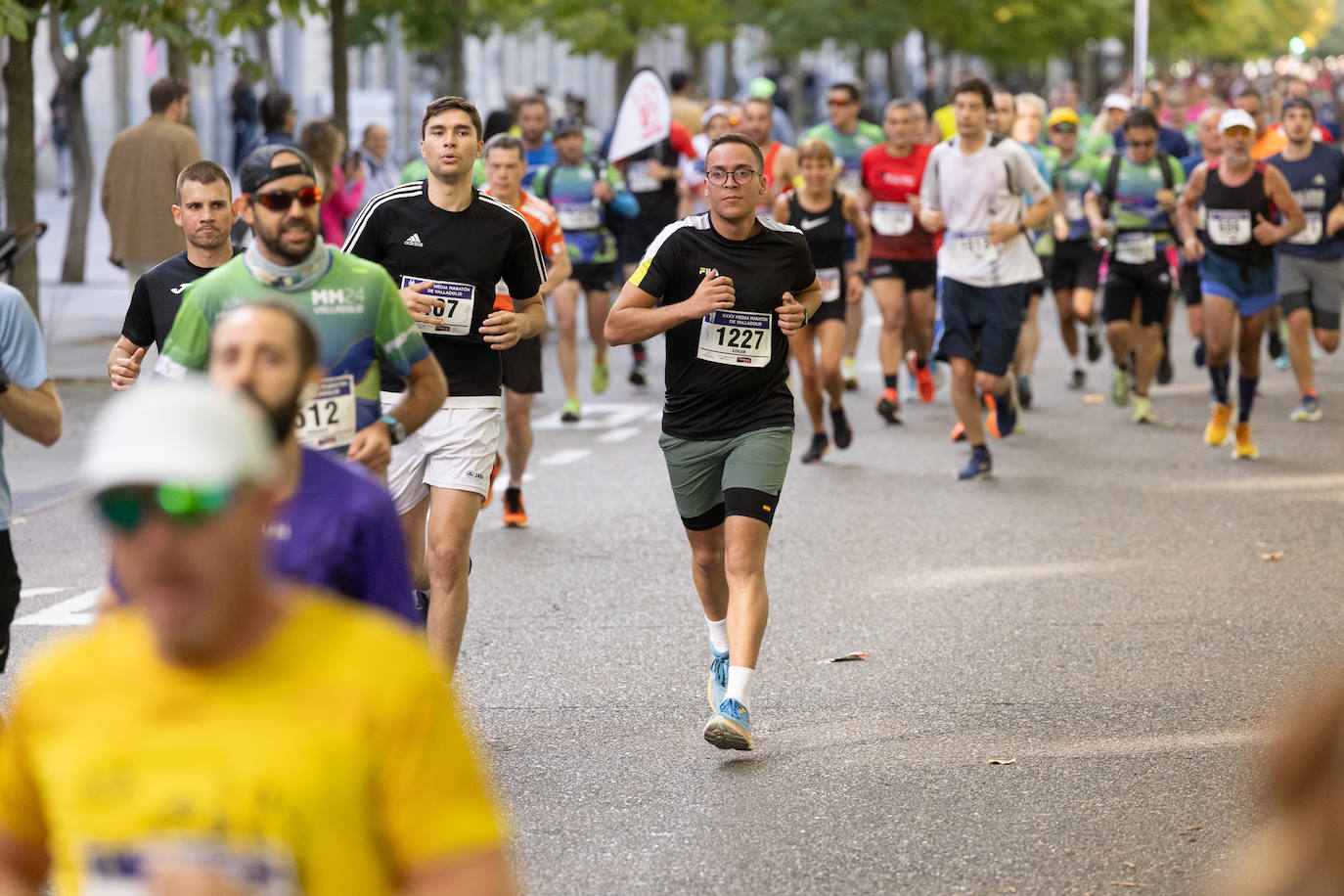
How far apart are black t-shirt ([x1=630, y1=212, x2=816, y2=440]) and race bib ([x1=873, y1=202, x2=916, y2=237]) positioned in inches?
301

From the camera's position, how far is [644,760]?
592 cm

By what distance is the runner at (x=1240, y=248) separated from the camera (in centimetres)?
1227

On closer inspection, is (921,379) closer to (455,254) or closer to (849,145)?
(849,145)

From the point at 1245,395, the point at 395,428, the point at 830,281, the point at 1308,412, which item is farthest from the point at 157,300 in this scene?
the point at 1308,412

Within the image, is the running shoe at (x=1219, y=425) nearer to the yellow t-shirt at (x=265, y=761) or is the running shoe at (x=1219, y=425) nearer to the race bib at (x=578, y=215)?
the race bib at (x=578, y=215)

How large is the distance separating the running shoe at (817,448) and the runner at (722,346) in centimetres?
551

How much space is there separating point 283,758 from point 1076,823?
11.3ft

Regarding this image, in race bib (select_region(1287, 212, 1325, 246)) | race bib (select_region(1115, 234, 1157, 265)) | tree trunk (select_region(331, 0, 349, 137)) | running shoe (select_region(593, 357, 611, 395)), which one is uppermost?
tree trunk (select_region(331, 0, 349, 137))

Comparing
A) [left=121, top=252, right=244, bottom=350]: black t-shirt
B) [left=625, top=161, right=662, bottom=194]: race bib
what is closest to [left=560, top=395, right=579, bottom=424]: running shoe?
[left=625, top=161, right=662, bottom=194]: race bib

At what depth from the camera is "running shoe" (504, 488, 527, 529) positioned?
32.8ft

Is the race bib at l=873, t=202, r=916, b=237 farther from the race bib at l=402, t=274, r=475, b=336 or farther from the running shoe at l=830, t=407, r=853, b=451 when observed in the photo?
the race bib at l=402, t=274, r=475, b=336

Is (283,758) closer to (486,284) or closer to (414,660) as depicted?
(414,660)

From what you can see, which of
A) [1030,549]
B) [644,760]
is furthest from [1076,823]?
[1030,549]

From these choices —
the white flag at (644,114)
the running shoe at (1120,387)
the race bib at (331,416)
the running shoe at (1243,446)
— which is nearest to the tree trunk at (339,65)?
the white flag at (644,114)
